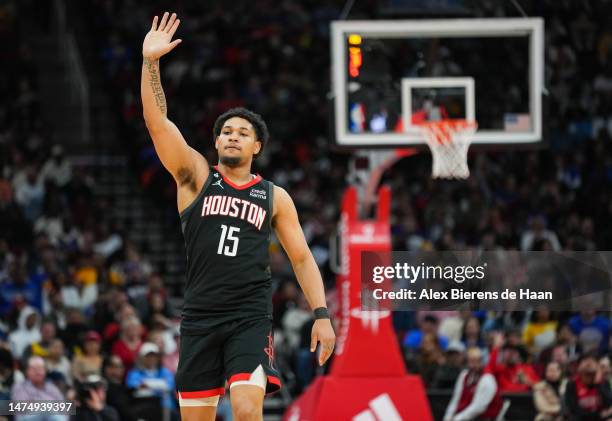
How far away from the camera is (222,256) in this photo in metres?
7.26

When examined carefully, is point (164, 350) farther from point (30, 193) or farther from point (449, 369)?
point (30, 193)

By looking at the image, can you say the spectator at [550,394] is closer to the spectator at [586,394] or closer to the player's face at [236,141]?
the spectator at [586,394]

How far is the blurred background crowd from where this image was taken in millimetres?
14391

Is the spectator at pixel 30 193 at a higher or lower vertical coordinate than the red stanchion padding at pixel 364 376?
higher

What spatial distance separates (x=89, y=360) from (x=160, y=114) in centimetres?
777

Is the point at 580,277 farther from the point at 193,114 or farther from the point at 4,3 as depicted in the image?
the point at 4,3

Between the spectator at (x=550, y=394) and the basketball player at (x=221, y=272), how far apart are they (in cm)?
644

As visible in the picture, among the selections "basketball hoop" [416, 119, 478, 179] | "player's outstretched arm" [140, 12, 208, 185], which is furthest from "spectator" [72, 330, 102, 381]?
"player's outstretched arm" [140, 12, 208, 185]

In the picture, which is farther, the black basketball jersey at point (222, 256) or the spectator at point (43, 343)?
the spectator at point (43, 343)

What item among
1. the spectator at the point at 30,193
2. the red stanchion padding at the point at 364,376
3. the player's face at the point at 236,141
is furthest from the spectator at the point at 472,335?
the player's face at the point at 236,141

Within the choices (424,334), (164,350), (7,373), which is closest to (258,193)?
(7,373)

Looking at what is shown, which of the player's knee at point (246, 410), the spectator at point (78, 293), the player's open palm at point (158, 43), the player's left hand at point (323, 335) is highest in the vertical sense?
the player's open palm at point (158, 43)

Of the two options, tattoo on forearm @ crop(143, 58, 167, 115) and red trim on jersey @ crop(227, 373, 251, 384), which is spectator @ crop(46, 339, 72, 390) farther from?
tattoo on forearm @ crop(143, 58, 167, 115)

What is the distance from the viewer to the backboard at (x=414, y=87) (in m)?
Result: 13.8
